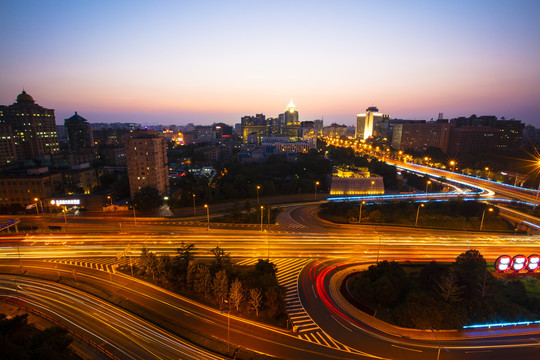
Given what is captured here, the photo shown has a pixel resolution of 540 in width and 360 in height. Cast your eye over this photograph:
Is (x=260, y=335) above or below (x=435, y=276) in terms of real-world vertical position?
below

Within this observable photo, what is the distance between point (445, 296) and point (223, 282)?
65.3ft

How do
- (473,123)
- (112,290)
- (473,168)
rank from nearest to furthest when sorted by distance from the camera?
(112,290) → (473,168) → (473,123)

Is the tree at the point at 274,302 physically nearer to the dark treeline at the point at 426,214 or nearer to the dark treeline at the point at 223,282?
the dark treeline at the point at 223,282

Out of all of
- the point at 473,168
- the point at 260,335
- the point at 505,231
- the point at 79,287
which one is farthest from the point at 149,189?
the point at 473,168

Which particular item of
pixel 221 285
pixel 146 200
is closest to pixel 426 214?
pixel 221 285

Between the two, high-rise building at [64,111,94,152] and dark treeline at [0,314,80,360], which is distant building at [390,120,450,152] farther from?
high-rise building at [64,111,94,152]

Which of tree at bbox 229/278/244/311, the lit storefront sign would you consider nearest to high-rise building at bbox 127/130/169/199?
the lit storefront sign

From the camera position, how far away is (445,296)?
2300 centimetres

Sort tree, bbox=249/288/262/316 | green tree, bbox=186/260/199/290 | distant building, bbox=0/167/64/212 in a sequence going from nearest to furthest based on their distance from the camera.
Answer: tree, bbox=249/288/262/316 → green tree, bbox=186/260/199/290 → distant building, bbox=0/167/64/212

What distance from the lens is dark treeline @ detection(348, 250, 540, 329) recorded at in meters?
21.1

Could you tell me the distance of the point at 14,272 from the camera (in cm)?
2889

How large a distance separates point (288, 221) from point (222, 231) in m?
11.5

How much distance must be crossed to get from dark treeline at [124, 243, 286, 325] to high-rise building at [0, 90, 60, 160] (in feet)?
285

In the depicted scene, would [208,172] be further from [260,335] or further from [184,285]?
[260,335]
